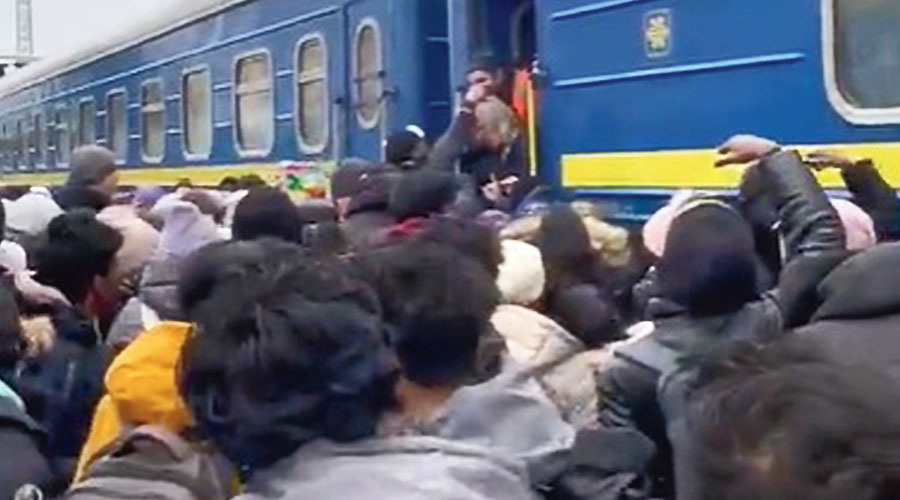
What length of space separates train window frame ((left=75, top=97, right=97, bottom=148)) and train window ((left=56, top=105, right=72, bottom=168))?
1.18ft

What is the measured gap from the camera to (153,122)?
14.7 metres

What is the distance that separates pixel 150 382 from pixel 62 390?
1.11 meters

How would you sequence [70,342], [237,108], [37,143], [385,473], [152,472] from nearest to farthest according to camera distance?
[385,473] → [152,472] → [70,342] → [237,108] → [37,143]

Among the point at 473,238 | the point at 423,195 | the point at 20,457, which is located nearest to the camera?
the point at 20,457

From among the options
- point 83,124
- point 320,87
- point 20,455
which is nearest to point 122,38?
point 83,124

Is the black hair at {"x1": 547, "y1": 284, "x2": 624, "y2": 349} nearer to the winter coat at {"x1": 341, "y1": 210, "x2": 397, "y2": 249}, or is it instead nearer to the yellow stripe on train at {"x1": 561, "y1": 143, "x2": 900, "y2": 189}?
the winter coat at {"x1": 341, "y1": 210, "x2": 397, "y2": 249}

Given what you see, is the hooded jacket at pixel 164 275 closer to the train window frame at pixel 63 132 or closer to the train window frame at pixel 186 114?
the train window frame at pixel 186 114

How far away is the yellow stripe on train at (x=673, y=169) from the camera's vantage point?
17.9 feet

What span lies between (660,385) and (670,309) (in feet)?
0.96

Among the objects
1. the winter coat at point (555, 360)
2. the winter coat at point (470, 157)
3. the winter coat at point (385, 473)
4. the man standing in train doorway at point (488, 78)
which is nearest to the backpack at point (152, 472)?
the winter coat at point (385, 473)

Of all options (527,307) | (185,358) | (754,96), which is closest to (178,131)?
(754,96)

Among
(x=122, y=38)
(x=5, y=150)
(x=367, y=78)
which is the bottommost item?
(x=5, y=150)

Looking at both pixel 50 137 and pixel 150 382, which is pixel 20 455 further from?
pixel 50 137

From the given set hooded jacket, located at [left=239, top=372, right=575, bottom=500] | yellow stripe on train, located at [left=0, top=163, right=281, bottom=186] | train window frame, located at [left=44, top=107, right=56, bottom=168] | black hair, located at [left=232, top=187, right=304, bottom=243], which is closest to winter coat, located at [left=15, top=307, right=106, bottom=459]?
black hair, located at [left=232, top=187, right=304, bottom=243]
